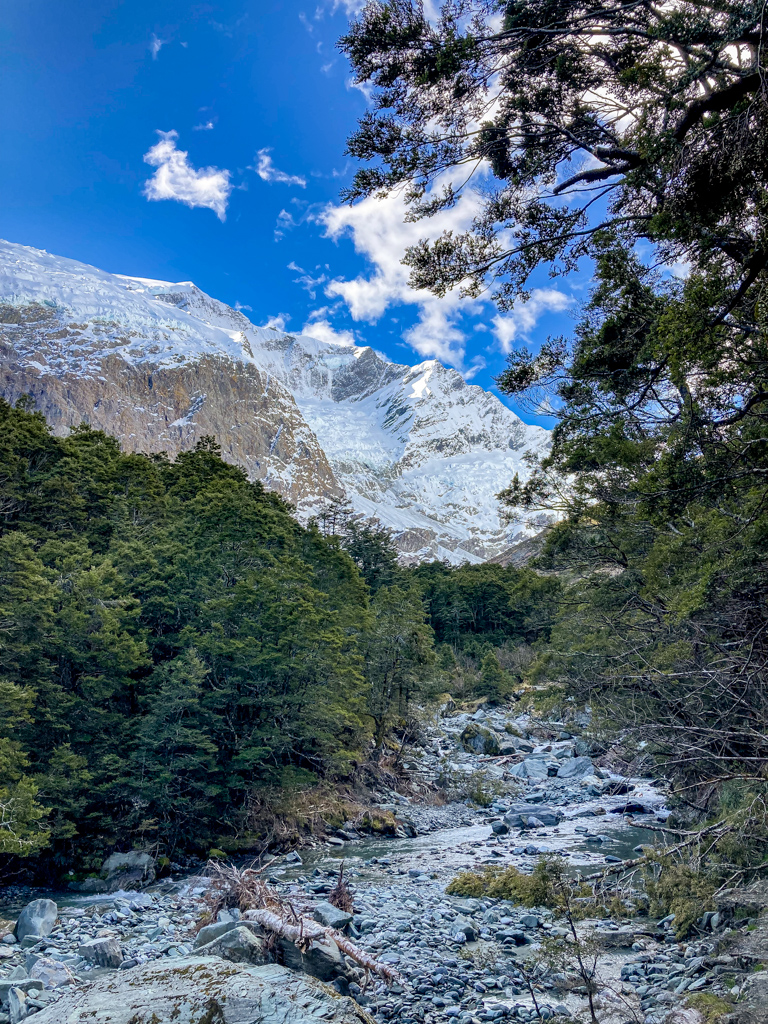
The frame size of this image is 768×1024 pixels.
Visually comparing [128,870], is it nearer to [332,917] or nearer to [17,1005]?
[332,917]

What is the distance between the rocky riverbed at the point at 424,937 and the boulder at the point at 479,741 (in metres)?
10.1

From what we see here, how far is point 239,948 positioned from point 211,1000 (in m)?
1.85

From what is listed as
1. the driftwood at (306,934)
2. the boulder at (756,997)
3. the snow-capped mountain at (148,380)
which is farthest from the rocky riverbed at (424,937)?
the snow-capped mountain at (148,380)

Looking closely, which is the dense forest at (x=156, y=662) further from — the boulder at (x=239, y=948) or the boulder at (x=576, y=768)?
the boulder at (x=576, y=768)

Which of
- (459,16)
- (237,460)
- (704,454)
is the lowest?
(704,454)

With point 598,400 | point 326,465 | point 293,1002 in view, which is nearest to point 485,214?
point 598,400

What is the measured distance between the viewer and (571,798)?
20297 millimetres

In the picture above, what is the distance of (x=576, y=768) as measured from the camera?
24.1m

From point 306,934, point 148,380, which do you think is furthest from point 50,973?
point 148,380

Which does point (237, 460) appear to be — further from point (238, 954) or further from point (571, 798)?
point (238, 954)

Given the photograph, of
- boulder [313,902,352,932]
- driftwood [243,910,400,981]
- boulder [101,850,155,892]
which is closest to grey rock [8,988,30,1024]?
driftwood [243,910,400,981]

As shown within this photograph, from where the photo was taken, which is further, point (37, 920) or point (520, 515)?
point (520, 515)

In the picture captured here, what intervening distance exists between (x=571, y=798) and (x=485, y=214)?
66.7 feet

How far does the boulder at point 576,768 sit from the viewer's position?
23656 millimetres
